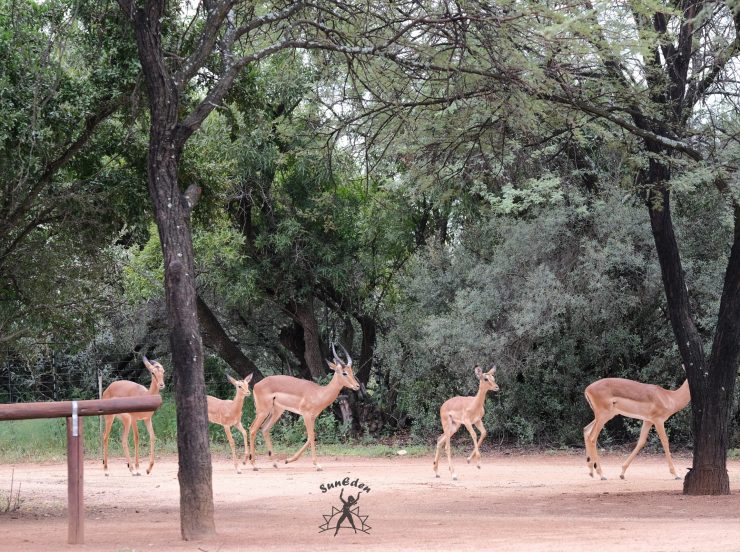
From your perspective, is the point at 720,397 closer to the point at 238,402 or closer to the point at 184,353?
the point at 184,353

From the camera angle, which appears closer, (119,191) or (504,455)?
(119,191)

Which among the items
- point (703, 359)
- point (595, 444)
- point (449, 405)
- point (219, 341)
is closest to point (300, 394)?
point (449, 405)

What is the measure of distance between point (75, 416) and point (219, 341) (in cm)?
1587

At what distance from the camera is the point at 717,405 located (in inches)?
521

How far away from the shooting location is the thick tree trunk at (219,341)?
25.0m

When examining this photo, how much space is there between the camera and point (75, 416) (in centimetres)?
938

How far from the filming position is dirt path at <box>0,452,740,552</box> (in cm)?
904

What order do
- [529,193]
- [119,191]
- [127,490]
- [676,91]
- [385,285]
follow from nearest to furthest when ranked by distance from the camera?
[119,191]
[676,91]
[127,490]
[529,193]
[385,285]

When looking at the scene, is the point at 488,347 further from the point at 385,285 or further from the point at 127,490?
the point at 127,490

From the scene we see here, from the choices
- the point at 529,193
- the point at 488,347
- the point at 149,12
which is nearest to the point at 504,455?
the point at 488,347

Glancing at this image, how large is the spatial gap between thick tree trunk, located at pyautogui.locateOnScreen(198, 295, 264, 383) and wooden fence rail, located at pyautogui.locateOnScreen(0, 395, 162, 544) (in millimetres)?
15051

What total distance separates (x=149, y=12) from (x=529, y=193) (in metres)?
11.1

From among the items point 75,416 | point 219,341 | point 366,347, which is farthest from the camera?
point 366,347

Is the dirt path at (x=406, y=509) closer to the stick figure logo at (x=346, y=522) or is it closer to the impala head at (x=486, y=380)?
the stick figure logo at (x=346, y=522)
